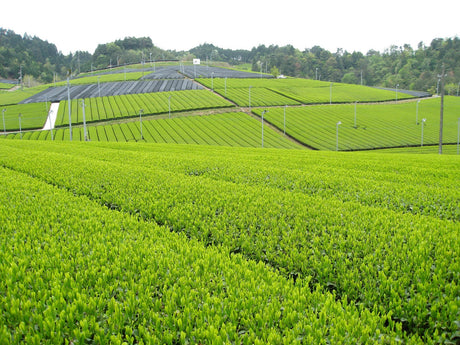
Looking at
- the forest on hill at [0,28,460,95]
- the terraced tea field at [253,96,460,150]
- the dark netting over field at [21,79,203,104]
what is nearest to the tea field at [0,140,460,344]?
the terraced tea field at [253,96,460,150]

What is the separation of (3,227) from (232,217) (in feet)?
15.9

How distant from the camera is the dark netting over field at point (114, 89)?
333ft

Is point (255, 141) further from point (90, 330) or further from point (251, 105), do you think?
point (90, 330)

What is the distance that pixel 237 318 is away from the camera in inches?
166

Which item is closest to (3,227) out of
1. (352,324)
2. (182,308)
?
(182,308)

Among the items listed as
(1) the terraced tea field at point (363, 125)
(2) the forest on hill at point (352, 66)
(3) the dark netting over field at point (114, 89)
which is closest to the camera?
(1) the terraced tea field at point (363, 125)

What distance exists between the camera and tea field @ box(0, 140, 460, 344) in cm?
400

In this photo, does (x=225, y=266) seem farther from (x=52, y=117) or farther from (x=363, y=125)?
(x=52, y=117)

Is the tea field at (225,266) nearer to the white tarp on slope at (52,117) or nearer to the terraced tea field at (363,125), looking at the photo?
the terraced tea field at (363,125)

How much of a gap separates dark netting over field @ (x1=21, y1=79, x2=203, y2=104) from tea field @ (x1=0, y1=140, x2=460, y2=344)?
9981 centimetres

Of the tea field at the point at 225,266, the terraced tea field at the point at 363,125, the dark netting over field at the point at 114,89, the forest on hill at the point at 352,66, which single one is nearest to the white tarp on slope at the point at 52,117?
the dark netting over field at the point at 114,89

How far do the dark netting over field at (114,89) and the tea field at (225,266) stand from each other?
99.8 m

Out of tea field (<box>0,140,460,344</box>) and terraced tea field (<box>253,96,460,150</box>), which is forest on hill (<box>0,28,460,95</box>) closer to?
terraced tea field (<box>253,96,460,150</box>)

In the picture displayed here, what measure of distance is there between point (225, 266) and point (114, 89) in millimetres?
112747
